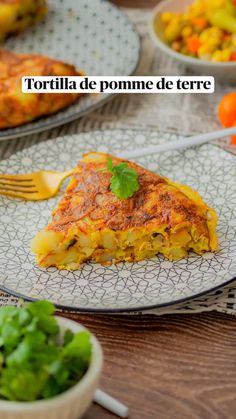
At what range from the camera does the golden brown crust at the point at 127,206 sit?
227cm

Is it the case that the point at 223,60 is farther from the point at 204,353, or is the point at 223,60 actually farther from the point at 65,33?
the point at 204,353

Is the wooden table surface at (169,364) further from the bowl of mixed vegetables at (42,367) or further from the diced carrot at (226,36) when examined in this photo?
the diced carrot at (226,36)

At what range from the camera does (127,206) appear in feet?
7.55

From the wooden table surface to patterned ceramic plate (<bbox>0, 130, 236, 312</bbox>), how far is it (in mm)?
86

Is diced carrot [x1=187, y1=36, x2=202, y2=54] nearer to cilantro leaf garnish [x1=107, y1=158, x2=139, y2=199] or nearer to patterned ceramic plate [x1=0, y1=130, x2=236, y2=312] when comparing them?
patterned ceramic plate [x1=0, y1=130, x2=236, y2=312]

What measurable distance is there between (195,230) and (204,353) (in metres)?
0.40

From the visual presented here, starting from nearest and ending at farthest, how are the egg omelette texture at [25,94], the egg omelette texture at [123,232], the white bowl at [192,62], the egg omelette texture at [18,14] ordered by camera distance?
the egg omelette texture at [123,232] < the egg omelette texture at [25,94] < the white bowl at [192,62] < the egg omelette texture at [18,14]

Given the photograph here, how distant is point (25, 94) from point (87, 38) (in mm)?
726

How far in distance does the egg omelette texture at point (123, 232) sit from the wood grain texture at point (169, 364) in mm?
212

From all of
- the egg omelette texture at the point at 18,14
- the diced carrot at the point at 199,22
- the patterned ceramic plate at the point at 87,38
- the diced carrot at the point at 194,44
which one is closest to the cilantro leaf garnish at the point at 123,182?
the patterned ceramic plate at the point at 87,38

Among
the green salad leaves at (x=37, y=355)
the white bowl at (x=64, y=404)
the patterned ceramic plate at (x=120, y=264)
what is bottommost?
the white bowl at (x=64, y=404)

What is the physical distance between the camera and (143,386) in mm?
1902

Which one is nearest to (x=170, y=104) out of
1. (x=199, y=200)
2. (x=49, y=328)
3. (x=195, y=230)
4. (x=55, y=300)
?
(x=199, y=200)

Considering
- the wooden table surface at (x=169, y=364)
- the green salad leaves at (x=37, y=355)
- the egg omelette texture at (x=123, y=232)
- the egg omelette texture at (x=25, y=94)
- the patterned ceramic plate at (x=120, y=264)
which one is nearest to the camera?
the green salad leaves at (x=37, y=355)
